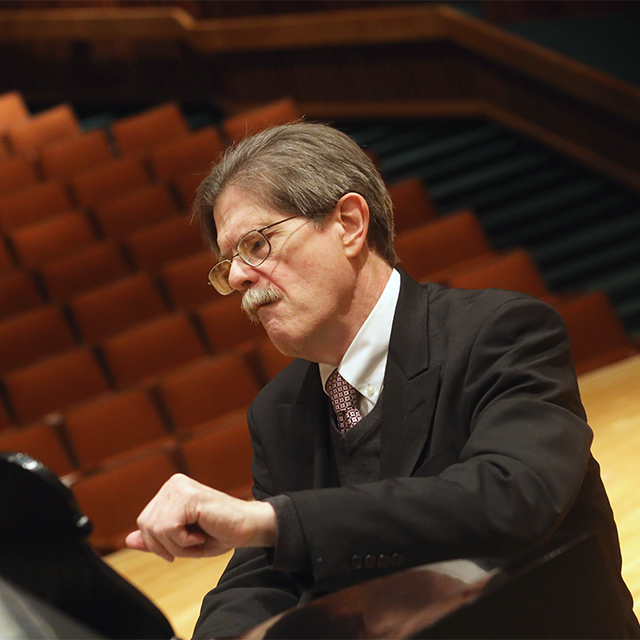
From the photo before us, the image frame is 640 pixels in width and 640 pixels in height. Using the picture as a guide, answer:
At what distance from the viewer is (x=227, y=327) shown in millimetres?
1199

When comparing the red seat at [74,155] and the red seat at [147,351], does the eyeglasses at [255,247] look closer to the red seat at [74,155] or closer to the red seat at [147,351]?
the red seat at [147,351]

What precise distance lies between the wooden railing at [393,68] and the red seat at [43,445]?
1164 mm

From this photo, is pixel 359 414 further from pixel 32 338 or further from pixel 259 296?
pixel 32 338

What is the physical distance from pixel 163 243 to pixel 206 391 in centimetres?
45

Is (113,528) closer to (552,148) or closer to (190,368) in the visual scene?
(190,368)

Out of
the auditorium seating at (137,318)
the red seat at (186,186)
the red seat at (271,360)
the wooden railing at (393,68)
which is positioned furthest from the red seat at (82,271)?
the wooden railing at (393,68)

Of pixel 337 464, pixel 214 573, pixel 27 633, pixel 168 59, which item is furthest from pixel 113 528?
pixel 168 59

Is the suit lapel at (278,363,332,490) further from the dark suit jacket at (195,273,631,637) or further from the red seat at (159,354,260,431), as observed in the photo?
the red seat at (159,354,260,431)

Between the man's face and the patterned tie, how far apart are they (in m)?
0.02

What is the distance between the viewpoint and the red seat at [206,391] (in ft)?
3.46

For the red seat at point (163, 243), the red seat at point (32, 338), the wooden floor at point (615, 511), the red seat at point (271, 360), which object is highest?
the red seat at point (163, 243)

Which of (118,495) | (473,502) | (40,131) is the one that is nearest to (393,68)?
(40,131)

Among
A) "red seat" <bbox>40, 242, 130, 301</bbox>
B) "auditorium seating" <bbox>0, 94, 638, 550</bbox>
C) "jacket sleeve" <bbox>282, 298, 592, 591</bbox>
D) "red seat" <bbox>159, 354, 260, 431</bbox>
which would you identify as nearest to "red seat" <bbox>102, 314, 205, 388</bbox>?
"auditorium seating" <bbox>0, 94, 638, 550</bbox>

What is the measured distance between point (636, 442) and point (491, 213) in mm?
922
